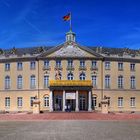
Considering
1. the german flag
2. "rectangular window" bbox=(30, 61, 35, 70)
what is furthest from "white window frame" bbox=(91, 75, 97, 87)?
the german flag

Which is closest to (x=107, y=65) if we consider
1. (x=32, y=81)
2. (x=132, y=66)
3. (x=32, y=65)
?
(x=132, y=66)

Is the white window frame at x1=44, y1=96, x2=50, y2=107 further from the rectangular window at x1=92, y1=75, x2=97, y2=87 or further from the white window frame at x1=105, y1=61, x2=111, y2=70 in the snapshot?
the white window frame at x1=105, y1=61, x2=111, y2=70

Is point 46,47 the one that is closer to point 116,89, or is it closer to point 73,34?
point 73,34

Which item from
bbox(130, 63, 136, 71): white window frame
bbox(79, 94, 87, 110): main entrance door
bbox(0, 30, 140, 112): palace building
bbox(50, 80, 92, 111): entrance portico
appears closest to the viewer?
bbox(50, 80, 92, 111): entrance portico

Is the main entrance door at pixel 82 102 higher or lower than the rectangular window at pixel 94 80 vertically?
lower

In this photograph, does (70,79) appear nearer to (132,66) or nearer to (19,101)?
(19,101)

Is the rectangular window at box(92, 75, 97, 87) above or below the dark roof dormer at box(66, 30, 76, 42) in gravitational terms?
below

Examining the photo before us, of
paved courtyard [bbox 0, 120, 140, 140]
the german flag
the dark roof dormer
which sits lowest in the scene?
paved courtyard [bbox 0, 120, 140, 140]

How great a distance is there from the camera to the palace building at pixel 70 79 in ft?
228

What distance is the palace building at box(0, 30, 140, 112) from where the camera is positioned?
2731 inches

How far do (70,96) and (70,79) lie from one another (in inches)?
137

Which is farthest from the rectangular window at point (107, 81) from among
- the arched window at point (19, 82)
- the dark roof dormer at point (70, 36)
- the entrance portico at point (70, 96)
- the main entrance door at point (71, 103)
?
the arched window at point (19, 82)

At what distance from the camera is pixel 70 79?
70.2 meters

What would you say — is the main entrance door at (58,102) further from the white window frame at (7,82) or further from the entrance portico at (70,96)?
the white window frame at (7,82)
